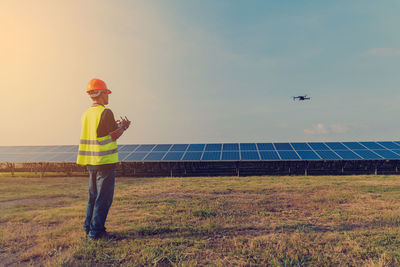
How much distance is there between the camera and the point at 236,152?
22391 mm

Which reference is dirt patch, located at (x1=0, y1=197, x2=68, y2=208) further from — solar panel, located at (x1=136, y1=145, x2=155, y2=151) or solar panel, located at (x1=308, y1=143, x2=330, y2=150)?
solar panel, located at (x1=308, y1=143, x2=330, y2=150)

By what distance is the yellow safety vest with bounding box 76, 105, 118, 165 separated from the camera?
4.71 m

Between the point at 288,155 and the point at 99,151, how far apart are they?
19.0 meters

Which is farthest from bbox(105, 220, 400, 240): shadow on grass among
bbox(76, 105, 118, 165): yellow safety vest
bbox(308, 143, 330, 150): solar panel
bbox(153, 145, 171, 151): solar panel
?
bbox(153, 145, 171, 151): solar panel

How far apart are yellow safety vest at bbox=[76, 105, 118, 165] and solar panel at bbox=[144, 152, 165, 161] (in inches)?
637

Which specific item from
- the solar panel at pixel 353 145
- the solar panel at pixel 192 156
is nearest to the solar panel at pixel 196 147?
the solar panel at pixel 192 156

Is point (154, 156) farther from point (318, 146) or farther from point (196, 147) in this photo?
point (318, 146)

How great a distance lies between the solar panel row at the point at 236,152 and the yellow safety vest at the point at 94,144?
15.9 meters

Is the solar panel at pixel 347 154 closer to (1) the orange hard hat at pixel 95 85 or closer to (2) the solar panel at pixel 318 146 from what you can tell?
(2) the solar panel at pixel 318 146

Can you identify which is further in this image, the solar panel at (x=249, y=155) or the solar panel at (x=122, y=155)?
the solar panel at (x=122, y=155)

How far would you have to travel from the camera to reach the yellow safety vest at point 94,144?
471 cm

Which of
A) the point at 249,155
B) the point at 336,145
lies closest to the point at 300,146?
the point at 336,145

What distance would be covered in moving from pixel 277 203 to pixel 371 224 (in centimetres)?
293

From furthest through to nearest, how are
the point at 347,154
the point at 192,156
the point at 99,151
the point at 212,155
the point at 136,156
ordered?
the point at 136,156, the point at 212,155, the point at 192,156, the point at 347,154, the point at 99,151
